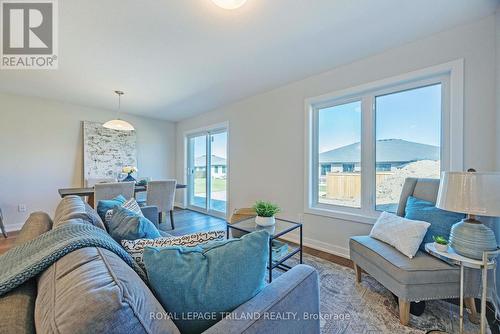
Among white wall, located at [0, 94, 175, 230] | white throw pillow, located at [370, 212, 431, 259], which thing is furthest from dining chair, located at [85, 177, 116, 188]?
white throw pillow, located at [370, 212, 431, 259]

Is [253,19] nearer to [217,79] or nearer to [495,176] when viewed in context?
[217,79]

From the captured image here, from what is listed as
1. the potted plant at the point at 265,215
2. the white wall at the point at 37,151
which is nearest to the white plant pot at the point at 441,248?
the potted plant at the point at 265,215

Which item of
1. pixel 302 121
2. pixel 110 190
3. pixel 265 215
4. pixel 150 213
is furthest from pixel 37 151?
pixel 302 121

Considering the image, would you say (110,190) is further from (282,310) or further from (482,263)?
(482,263)

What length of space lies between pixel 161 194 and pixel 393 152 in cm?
329

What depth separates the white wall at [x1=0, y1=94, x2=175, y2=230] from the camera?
351cm

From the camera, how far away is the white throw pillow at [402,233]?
1.58 m

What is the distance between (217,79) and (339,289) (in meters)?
2.84

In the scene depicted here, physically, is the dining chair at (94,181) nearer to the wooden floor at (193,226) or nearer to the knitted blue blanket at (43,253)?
the wooden floor at (193,226)

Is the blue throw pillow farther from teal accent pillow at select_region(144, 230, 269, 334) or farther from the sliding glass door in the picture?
the sliding glass door

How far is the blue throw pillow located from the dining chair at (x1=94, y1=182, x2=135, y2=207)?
11.0 feet

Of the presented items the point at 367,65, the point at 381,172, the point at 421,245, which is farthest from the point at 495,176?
the point at 367,65

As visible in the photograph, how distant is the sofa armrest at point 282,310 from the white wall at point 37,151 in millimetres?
4794

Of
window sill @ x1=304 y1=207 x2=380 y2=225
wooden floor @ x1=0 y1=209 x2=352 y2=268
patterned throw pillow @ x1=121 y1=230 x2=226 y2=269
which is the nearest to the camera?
patterned throw pillow @ x1=121 y1=230 x2=226 y2=269
